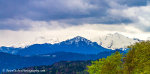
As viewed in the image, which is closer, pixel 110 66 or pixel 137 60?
pixel 137 60

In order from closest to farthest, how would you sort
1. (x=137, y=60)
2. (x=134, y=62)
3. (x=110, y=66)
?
(x=137, y=60) → (x=134, y=62) → (x=110, y=66)

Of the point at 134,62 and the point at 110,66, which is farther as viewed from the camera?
the point at 110,66

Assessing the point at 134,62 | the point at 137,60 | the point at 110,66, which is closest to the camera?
the point at 137,60

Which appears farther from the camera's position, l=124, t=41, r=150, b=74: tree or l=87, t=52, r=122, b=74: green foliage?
l=87, t=52, r=122, b=74: green foliage

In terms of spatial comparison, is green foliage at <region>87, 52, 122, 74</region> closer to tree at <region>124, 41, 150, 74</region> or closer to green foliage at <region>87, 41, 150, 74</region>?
green foliage at <region>87, 41, 150, 74</region>

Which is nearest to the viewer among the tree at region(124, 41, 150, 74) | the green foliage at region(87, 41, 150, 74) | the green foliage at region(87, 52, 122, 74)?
the green foliage at region(87, 41, 150, 74)

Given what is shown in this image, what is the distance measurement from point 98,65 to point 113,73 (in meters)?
16.6

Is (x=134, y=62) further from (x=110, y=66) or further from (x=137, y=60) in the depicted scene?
(x=110, y=66)

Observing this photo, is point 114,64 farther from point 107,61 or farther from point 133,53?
point 133,53

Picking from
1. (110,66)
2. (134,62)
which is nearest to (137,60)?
(134,62)

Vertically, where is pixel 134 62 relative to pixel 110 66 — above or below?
above

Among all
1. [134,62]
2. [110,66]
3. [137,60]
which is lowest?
[110,66]

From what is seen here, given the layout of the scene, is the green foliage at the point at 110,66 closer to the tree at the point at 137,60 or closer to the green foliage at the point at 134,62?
the green foliage at the point at 134,62

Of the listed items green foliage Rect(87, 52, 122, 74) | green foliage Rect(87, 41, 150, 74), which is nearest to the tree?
green foliage Rect(87, 41, 150, 74)
